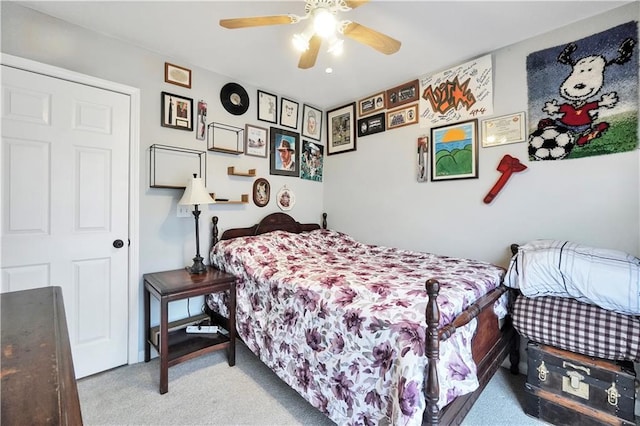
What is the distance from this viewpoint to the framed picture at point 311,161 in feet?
12.0

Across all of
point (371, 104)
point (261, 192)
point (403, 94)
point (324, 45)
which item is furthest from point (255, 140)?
point (403, 94)

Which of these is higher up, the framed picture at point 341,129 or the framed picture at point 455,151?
the framed picture at point 341,129

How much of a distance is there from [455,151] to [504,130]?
41 cm

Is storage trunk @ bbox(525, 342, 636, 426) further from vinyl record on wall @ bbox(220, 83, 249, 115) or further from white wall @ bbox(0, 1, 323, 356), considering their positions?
vinyl record on wall @ bbox(220, 83, 249, 115)

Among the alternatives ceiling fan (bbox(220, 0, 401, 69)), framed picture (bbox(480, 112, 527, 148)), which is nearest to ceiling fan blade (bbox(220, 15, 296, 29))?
ceiling fan (bbox(220, 0, 401, 69))

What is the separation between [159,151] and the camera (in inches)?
97.4

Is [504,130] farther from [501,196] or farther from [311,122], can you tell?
[311,122]

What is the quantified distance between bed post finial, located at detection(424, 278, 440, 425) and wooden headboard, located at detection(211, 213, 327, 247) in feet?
7.20

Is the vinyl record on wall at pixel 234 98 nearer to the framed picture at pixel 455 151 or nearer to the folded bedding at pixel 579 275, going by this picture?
the framed picture at pixel 455 151

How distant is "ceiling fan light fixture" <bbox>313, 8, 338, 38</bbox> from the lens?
1.59m

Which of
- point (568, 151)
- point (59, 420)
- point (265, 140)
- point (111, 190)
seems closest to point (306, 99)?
point (265, 140)

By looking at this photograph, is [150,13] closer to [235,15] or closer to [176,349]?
[235,15]

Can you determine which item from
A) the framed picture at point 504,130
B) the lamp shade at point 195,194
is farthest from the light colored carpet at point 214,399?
the framed picture at point 504,130

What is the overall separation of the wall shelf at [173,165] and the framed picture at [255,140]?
0.50 metres
